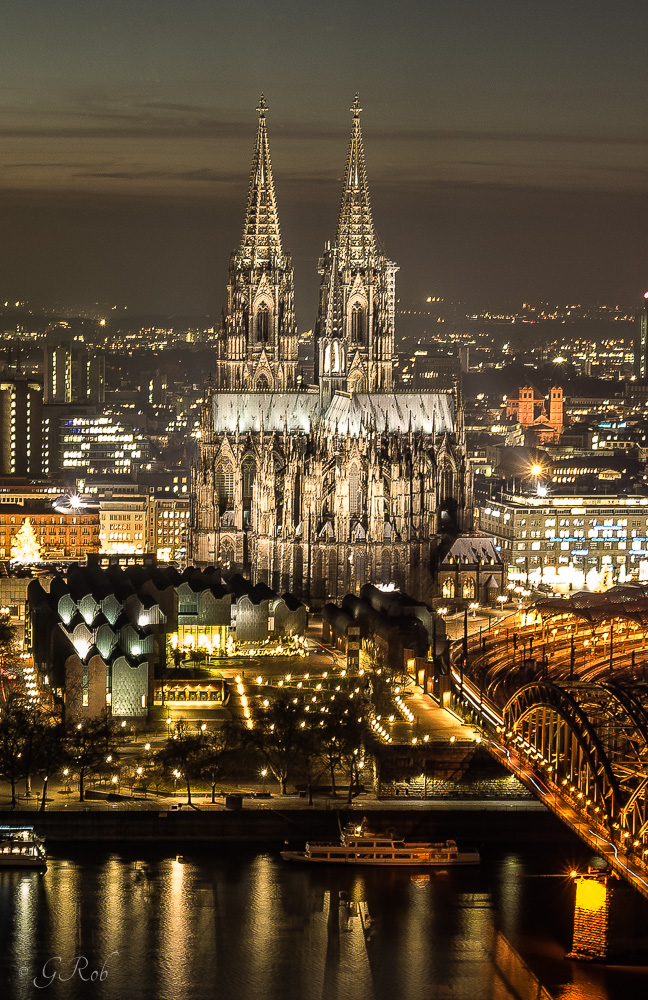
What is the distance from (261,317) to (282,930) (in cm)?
3800

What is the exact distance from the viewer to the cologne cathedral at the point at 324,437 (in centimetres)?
7156

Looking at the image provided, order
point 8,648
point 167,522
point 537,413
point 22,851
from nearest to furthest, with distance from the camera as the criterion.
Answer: point 22,851 < point 8,648 < point 167,522 < point 537,413

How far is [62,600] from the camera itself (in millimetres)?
59906

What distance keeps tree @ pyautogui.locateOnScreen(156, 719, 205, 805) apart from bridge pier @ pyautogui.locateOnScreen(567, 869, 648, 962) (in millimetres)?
11070

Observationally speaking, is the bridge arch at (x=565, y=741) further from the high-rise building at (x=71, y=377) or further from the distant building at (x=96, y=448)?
the high-rise building at (x=71, y=377)

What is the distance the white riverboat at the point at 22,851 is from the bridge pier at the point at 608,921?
37.5 feet

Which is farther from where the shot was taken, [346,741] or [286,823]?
[346,741]

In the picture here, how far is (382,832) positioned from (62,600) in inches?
618

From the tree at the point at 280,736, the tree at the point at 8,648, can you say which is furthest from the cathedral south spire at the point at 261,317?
the tree at the point at 280,736

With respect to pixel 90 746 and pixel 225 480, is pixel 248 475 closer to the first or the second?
pixel 225 480

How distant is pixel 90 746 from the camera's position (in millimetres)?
49500

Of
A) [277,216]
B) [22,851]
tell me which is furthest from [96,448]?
[22,851]

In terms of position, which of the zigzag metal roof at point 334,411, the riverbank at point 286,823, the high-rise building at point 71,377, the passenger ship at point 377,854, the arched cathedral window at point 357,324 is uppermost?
the high-rise building at point 71,377

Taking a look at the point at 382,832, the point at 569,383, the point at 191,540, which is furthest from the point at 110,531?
the point at 569,383
